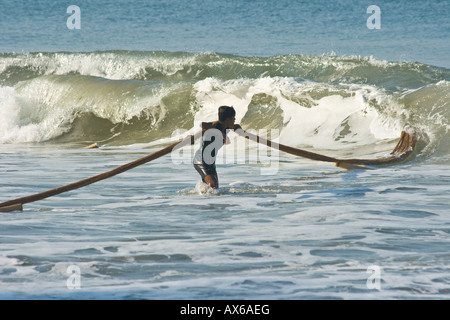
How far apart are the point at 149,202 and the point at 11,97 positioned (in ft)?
41.8

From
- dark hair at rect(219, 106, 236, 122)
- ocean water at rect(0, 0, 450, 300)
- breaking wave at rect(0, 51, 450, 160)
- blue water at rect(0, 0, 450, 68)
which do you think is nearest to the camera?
ocean water at rect(0, 0, 450, 300)

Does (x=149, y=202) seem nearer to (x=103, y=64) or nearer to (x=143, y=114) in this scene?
(x=143, y=114)

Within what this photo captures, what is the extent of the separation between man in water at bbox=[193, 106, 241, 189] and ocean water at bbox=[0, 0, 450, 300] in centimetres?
30

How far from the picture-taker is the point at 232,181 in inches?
348

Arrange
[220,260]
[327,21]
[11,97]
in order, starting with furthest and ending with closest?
[327,21] < [11,97] < [220,260]

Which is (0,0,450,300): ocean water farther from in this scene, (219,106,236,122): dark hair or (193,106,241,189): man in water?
(219,106,236,122): dark hair

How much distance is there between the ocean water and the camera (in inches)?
185

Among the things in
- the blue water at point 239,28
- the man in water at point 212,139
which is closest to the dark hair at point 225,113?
the man in water at point 212,139

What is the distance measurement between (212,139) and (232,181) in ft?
4.78

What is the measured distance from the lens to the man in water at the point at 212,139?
7316mm

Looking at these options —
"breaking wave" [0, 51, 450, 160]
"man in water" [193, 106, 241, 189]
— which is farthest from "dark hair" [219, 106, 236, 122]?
"breaking wave" [0, 51, 450, 160]

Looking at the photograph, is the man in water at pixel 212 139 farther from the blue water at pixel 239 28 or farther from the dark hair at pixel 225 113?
the blue water at pixel 239 28
